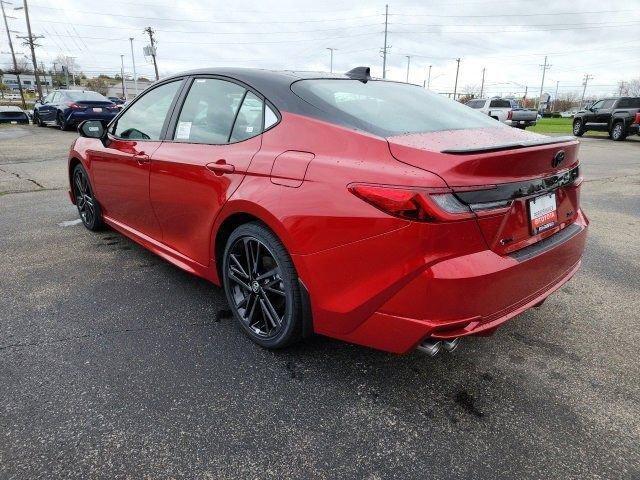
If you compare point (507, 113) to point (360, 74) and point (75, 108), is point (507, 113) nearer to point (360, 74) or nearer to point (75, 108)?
point (75, 108)

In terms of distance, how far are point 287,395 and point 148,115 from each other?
246cm

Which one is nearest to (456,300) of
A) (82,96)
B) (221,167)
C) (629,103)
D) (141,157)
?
(221,167)

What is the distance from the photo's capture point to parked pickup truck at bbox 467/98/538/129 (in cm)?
2351

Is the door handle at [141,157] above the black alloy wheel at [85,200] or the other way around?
above

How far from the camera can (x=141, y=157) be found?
335 centimetres

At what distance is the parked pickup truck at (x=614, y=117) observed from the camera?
714 inches

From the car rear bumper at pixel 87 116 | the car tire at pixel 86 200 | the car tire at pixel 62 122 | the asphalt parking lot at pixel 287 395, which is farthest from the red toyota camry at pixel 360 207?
the car tire at pixel 62 122

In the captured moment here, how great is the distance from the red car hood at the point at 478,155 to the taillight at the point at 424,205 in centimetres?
8

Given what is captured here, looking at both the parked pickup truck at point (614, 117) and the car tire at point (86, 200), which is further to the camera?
the parked pickup truck at point (614, 117)

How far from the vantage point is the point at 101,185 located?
13.6ft

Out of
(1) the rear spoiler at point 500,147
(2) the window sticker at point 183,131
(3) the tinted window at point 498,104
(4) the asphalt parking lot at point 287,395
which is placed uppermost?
(1) the rear spoiler at point 500,147

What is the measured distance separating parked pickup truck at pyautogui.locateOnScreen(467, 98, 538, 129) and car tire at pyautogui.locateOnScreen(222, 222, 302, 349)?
73.4 ft

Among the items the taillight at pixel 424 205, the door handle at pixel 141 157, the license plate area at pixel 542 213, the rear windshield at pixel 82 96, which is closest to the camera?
the taillight at pixel 424 205

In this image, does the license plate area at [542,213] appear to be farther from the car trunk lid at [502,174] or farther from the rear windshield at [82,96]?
the rear windshield at [82,96]
